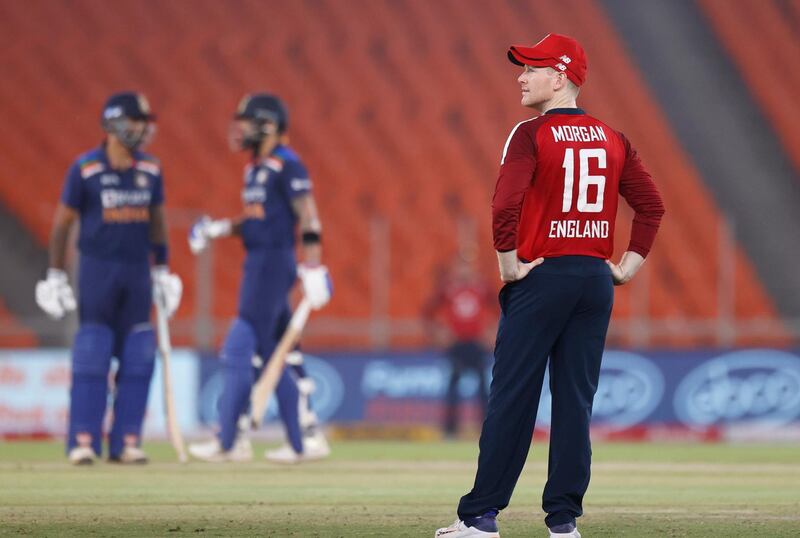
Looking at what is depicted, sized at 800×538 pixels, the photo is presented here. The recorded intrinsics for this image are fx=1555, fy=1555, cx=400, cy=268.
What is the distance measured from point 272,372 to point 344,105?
9.62 metres

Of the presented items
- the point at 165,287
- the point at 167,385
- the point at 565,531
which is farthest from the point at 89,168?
the point at 565,531

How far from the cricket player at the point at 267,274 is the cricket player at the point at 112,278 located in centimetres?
50

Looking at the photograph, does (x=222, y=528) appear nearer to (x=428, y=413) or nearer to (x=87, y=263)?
(x=87, y=263)

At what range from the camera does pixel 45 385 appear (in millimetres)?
13906

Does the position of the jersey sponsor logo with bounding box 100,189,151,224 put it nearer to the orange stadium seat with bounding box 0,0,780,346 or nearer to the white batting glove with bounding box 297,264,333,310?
the white batting glove with bounding box 297,264,333,310

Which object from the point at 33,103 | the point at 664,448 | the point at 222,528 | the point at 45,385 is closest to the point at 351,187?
the point at 33,103

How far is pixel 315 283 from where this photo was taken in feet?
30.6

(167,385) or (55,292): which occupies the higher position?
(55,292)

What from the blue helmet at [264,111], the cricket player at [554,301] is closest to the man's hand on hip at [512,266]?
the cricket player at [554,301]

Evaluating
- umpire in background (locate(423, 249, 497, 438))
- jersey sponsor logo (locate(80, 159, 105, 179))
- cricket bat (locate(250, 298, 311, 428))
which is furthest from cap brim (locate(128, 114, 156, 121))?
umpire in background (locate(423, 249, 497, 438))

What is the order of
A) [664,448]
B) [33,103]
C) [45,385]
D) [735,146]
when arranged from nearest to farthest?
[664,448] < [45,385] < [33,103] < [735,146]

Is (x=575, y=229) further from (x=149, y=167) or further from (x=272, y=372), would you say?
(x=149, y=167)

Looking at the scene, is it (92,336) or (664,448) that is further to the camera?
(664,448)

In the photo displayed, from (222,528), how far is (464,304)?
924 centimetres
